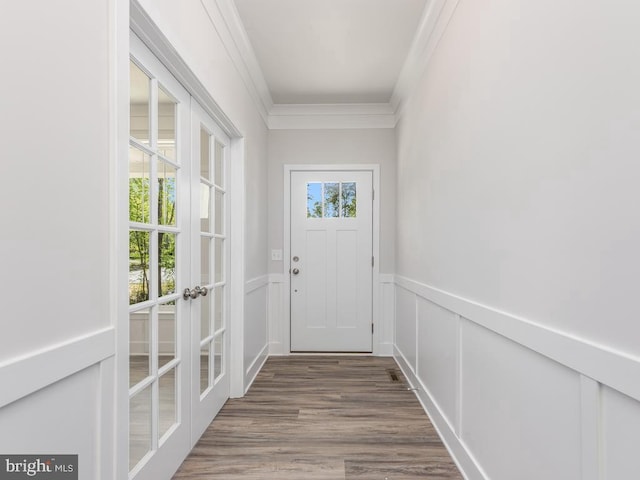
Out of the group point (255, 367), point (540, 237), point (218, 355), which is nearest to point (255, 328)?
point (255, 367)

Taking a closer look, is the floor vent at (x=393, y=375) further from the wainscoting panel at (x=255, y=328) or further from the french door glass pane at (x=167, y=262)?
the french door glass pane at (x=167, y=262)

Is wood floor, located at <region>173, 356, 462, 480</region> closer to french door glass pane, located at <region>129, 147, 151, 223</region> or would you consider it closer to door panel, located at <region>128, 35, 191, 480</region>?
door panel, located at <region>128, 35, 191, 480</region>

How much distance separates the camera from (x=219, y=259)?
268 centimetres

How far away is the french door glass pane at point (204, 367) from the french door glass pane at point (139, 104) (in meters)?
1.26

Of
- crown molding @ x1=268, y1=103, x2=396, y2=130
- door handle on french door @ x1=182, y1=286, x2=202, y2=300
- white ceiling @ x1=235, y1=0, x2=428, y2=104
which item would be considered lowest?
door handle on french door @ x1=182, y1=286, x2=202, y2=300

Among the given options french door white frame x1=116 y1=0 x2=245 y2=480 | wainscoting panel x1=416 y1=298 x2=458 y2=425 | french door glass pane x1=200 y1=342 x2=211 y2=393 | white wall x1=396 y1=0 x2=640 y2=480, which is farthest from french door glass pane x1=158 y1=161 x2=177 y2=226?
wainscoting panel x1=416 y1=298 x2=458 y2=425

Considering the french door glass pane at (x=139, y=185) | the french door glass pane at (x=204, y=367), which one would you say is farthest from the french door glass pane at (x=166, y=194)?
the french door glass pane at (x=204, y=367)

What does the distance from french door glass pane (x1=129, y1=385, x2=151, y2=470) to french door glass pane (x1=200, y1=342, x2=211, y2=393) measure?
0.64 metres

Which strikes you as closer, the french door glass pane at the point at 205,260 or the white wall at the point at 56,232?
the white wall at the point at 56,232

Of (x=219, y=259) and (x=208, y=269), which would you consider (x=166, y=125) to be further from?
(x=219, y=259)

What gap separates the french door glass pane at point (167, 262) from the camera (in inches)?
70.4

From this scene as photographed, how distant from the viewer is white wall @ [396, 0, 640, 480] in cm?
91

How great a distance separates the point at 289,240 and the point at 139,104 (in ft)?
8.94

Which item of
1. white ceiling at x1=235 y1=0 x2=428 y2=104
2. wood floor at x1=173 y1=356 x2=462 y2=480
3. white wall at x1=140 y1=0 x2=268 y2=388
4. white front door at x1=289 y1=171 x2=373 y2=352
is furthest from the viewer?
white front door at x1=289 y1=171 x2=373 y2=352
